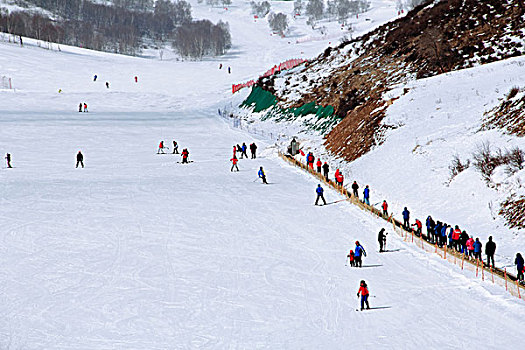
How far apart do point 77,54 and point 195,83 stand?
107 feet

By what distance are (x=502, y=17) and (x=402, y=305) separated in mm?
35711

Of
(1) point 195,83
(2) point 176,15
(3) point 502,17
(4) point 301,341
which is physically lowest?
(4) point 301,341

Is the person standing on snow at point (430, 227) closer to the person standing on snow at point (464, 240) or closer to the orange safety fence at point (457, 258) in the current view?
the orange safety fence at point (457, 258)

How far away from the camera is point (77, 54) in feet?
304

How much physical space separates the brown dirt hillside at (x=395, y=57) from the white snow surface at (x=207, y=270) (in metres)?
5.65

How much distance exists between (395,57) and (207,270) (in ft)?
112

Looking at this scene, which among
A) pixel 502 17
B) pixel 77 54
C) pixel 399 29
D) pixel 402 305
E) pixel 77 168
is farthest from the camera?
pixel 77 54

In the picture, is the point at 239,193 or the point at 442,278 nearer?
the point at 442,278

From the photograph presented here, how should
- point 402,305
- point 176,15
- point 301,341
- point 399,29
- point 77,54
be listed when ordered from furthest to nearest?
point 176,15
point 77,54
point 399,29
point 402,305
point 301,341

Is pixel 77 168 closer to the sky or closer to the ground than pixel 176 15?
closer to the ground

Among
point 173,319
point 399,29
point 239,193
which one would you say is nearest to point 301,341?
A: point 173,319

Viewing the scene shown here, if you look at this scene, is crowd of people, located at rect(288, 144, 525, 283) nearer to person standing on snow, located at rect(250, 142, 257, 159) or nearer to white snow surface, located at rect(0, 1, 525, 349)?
white snow surface, located at rect(0, 1, 525, 349)

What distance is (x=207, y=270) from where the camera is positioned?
559 inches

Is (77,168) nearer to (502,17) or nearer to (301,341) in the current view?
(301,341)
